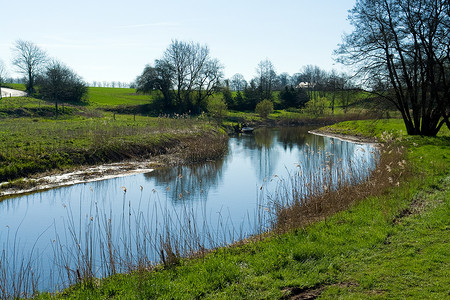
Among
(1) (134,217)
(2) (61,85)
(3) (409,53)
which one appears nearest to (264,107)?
(2) (61,85)

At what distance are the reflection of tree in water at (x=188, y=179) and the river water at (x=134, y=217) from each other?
5cm

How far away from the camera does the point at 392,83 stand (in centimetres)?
2459

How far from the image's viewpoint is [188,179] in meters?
18.2

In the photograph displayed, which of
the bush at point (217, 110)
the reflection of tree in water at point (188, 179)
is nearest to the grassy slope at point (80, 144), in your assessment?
the reflection of tree in water at point (188, 179)

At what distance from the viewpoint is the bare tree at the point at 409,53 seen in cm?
2172

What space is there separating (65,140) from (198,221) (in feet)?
42.5

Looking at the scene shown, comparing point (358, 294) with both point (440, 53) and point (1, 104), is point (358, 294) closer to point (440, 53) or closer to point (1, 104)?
point (440, 53)

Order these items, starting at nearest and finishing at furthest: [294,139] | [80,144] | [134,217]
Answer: [134,217], [80,144], [294,139]

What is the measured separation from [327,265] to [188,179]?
12.6 m

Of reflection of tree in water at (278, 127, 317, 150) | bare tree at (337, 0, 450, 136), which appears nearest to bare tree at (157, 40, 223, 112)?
reflection of tree in water at (278, 127, 317, 150)

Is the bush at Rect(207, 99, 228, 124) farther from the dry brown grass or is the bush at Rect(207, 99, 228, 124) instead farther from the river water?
the dry brown grass

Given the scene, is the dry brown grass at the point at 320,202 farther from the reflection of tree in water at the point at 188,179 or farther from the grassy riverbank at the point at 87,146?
the grassy riverbank at the point at 87,146

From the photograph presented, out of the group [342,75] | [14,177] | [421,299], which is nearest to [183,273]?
[421,299]

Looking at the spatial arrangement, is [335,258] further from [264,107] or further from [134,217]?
A: [264,107]
